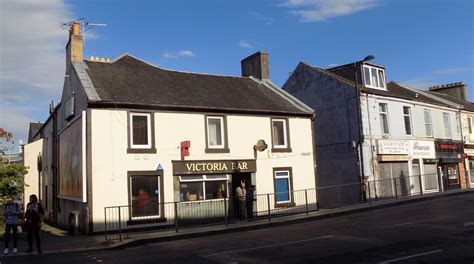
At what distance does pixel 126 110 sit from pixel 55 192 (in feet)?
28.9

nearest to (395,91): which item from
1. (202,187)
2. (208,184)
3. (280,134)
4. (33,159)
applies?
(280,134)

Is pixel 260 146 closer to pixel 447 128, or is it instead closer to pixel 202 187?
pixel 202 187

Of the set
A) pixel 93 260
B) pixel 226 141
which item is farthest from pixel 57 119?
pixel 93 260

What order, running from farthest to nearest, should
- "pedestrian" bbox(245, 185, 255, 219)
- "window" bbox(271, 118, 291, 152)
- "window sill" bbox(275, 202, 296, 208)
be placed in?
"window" bbox(271, 118, 291, 152) < "window sill" bbox(275, 202, 296, 208) < "pedestrian" bbox(245, 185, 255, 219)

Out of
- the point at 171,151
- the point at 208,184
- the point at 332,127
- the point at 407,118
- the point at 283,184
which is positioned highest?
the point at 407,118

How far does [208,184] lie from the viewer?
19922 millimetres

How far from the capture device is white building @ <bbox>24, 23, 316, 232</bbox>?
17656 millimetres

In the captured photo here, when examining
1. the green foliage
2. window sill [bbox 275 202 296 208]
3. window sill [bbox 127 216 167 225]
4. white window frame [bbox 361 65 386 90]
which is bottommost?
window sill [bbox 127 216 167 225]

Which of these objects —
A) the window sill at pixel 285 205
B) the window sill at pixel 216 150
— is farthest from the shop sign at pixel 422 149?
the window sill at pixel 216 150

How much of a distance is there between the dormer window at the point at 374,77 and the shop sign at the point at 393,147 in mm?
3775

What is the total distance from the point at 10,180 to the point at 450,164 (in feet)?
93.6

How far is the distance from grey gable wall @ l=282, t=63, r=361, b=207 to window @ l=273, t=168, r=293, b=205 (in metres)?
3.87

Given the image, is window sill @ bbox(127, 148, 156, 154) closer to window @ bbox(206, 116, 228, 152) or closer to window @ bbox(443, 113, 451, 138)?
window @ bbox(206, 116, 228, 152)

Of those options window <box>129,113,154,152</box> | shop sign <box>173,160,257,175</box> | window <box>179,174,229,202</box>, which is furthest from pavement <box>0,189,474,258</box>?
window <box>129,113,154,152</box>
